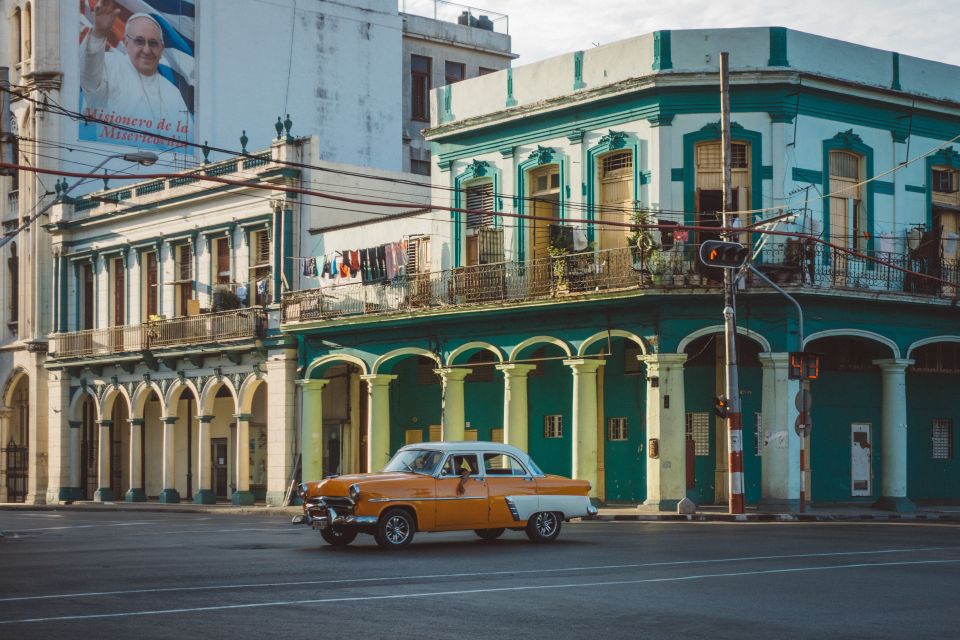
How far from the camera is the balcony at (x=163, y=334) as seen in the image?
133 feet

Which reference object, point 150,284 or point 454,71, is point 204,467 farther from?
point 454,71

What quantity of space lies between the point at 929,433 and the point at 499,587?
23.8m

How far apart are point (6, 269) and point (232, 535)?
97.0 ft

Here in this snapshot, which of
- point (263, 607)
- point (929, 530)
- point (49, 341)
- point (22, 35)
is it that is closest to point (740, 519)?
point (929, 530)

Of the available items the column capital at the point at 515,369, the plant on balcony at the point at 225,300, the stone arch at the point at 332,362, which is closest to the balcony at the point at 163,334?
the plant on balcony at the point at 225,300

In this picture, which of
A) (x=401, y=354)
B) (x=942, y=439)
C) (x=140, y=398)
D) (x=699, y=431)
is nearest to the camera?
(x=699, y=431)

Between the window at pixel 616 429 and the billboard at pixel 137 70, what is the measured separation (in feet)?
Result: 66.3

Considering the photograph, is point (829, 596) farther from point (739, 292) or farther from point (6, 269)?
point (6, 269)

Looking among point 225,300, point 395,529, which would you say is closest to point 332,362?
point 225,300

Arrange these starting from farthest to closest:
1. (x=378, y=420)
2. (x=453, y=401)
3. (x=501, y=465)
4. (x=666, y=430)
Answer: (x=378, y=420)
(x=453, y=401)
(x=666, y=430)
(x=501, y=465)

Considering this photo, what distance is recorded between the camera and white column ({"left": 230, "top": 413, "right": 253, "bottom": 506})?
40.8 m

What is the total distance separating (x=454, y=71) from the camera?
53719mm

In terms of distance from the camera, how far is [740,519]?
27969 mm

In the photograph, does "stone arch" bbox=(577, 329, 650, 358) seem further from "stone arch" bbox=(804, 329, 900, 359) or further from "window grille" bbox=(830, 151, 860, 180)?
"window grille" bbox=(830, 151, 860, 180)
